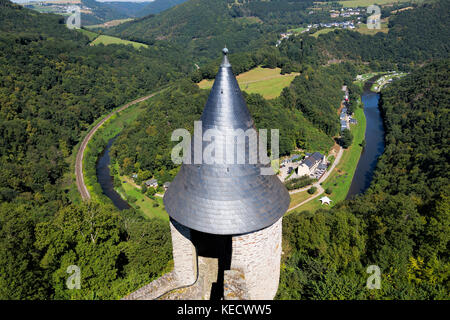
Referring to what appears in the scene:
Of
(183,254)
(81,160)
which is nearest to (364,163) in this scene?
(183,254)

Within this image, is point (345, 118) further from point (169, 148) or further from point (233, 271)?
point (233, 271)

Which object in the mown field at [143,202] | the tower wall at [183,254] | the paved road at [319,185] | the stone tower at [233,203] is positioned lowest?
the mown field at [143,202]

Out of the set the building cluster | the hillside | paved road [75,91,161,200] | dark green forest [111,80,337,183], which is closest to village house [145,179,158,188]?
dark green forest [111,80,337,183]

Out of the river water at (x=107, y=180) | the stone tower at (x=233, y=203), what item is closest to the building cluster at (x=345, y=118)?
the river water at (x=107, y=180)

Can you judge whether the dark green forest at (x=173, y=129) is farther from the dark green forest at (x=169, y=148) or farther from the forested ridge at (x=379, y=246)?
the forested ridge at (x=379, y=246)

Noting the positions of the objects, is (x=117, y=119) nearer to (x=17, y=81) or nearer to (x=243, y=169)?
(x=17, y=81)

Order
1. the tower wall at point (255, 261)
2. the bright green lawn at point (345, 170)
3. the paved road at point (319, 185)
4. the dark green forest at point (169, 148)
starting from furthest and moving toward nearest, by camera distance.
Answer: the bright green lawn at point (345, 170)
the paved road at point (319, 185)
the dark green forest at point (169, 148)
the tower wall at point (255, 261)

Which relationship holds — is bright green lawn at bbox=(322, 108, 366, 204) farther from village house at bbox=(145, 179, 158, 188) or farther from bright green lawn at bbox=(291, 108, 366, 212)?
village house at bbox=(145, 179, 158, 188)
